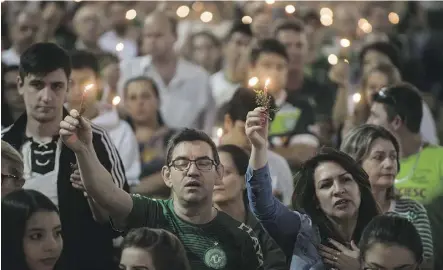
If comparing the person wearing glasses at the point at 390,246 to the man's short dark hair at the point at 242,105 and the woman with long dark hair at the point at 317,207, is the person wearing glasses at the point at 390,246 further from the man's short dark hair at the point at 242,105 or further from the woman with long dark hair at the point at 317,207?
the man's short dark hair at the point at 242,105

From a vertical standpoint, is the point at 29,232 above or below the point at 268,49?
below

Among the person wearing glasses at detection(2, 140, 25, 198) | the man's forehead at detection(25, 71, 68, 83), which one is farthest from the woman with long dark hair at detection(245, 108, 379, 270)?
the man's forehead at detection(25, 71, 68, 83)

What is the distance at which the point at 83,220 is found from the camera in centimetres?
675

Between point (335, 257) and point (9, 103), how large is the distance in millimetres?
2454

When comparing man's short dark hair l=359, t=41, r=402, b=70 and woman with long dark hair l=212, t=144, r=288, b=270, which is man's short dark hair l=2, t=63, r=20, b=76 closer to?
woman with long dark hair l=212, t=144, r=288, b=270

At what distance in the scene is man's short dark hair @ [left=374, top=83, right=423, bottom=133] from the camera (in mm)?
7996

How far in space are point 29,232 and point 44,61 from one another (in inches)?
41.0

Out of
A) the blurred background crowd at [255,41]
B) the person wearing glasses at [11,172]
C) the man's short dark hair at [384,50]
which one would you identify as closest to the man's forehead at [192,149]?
the person wearing glasses at [11,172]

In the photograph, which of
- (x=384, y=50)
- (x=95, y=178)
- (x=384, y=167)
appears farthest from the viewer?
(x=384, y=50)

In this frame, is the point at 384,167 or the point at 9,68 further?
the point at 9,68

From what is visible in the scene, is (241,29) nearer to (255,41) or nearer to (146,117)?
(255,41)

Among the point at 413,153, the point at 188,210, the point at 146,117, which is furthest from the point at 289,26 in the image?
the point at 188,210

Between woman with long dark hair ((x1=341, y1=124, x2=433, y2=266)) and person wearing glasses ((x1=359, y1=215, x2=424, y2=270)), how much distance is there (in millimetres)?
811

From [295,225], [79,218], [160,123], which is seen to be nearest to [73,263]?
[79,218]
